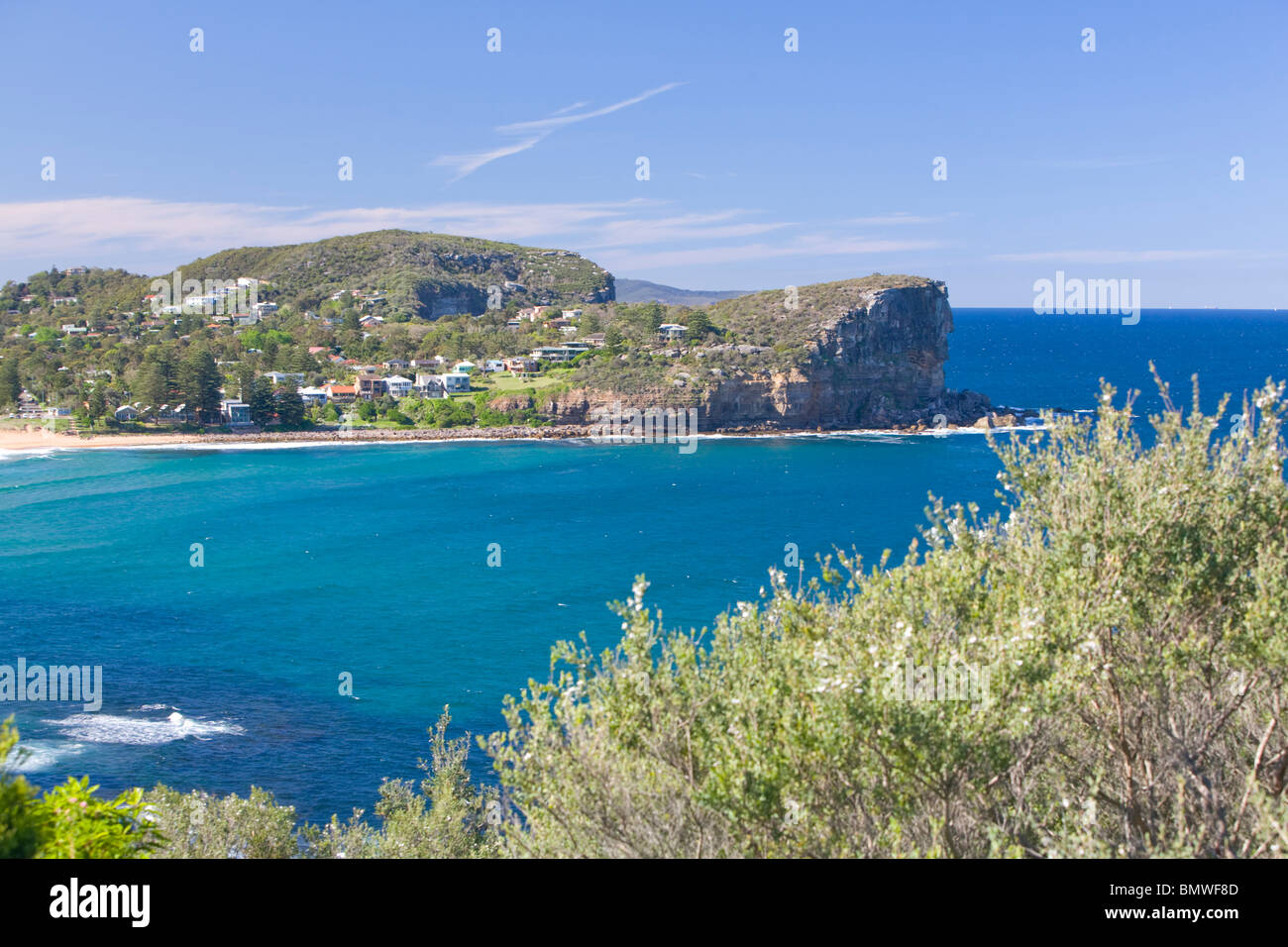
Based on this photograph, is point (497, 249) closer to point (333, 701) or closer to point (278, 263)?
point (278, 263)

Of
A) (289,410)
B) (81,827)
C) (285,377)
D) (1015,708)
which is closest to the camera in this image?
(81,827)

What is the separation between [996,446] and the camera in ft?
31.4

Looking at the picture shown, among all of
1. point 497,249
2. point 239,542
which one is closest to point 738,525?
point 239,542

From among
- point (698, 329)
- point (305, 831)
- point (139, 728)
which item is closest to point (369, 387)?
point (698, 329)

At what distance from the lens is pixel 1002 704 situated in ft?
21.9

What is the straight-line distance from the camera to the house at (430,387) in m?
88.3

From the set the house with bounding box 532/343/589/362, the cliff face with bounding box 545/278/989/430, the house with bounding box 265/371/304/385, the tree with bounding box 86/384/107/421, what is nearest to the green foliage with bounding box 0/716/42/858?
the cliff face with bounding box 545/278/989/430

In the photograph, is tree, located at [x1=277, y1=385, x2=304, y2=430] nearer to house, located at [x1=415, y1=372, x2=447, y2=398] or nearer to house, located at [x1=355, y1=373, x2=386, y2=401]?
house, located at [x1=355, y1=373, x2=386, y2=401]

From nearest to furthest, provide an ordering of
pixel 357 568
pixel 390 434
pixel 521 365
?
pixel 357 568 < pixel 390 434 < pixel 521 365

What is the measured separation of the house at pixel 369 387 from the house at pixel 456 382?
19.8ft

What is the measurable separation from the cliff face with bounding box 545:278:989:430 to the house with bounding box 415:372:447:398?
39.8ft

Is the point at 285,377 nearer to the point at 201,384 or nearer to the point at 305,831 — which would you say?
the point at 201,384

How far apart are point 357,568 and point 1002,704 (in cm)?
3834
